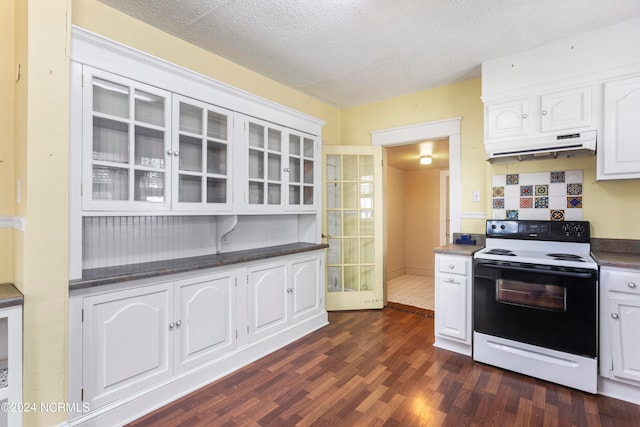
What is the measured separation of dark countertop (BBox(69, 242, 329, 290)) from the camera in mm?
1648

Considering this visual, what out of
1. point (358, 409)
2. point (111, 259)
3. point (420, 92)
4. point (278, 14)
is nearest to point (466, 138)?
point (420, 92)

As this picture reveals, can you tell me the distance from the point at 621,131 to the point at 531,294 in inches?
52.7

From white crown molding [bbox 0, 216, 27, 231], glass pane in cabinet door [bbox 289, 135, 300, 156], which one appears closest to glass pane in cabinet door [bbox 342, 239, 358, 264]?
glass pane in cabinet door [bbox 289, 135, 300, 156]

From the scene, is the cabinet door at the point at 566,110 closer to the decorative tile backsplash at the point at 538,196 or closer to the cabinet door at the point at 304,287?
the decorative tile backsplash at the point at 538,196

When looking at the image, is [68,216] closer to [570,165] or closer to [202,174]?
[202,174]

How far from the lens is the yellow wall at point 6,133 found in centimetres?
166

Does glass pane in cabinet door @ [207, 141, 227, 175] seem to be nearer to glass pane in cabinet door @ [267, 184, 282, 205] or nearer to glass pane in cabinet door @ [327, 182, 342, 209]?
glass pane in cabinet door @ [267, 184, 282, 205]

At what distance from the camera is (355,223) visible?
375 centimetres

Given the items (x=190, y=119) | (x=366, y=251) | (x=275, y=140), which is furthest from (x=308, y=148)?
(x=366, y=251)

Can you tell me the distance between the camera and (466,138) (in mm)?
3170

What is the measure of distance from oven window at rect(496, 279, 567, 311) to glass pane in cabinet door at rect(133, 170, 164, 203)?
8.40 feet

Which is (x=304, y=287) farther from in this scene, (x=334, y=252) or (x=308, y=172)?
(x=308, y=172)

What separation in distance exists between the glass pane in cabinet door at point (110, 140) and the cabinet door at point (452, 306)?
8.59 ft

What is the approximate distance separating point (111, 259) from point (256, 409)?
4.43 feet
